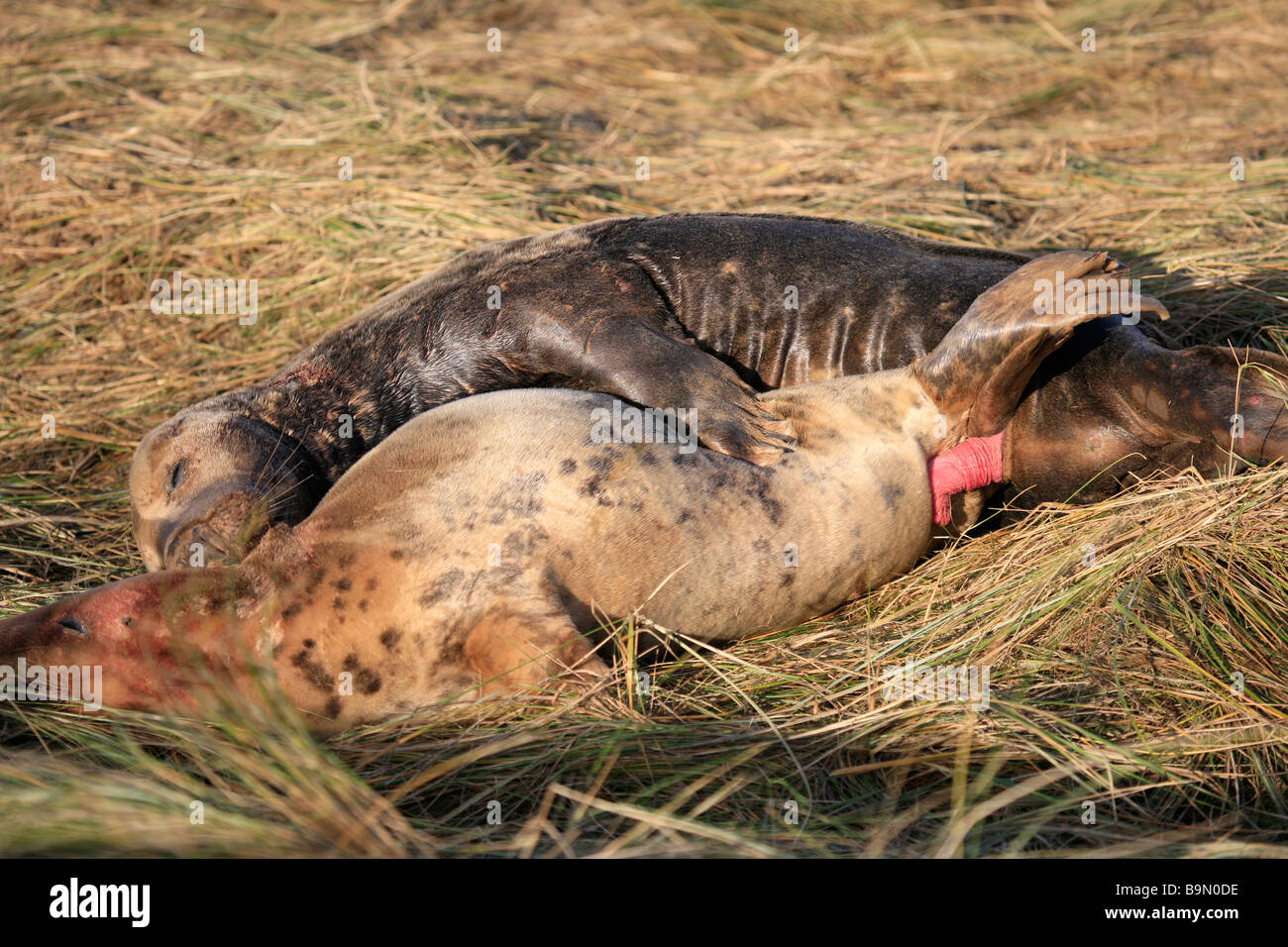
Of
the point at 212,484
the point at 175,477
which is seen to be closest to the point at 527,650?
the point at 212,484

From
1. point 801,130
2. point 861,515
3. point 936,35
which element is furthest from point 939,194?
point 936,35

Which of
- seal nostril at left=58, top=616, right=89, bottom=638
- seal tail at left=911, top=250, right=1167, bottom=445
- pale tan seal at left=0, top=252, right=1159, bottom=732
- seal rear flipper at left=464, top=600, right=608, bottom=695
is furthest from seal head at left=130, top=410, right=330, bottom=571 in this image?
seal tail at left=911, top=250, right=1167, bottom=445

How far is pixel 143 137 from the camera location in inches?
247

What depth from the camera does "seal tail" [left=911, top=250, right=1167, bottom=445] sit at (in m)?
3.46

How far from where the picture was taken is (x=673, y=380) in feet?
12.0

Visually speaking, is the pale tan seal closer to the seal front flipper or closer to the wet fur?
the seal front flipper

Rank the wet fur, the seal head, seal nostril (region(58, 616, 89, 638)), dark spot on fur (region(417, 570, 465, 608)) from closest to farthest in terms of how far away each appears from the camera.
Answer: seal nostril (region(58, 616, 89, 638)) → dark spot on fur (region(417, 570, 465, 608)) → the seal head → the wet fur

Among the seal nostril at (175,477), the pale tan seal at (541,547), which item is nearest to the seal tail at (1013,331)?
the pale tan seal at (541,547)

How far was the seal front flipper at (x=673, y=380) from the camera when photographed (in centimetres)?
351

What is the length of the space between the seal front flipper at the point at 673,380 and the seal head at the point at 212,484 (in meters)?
0.96

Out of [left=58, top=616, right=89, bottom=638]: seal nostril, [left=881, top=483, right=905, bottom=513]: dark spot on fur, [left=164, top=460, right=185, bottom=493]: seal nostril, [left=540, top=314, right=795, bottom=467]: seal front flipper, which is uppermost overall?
[left=540, top=314, right=795, bottom=467]: seal front flipper

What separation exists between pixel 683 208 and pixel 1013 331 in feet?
8.46

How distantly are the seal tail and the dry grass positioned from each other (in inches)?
17.4

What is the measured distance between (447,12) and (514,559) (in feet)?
23.1
